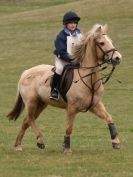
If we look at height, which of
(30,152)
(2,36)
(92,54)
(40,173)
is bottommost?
(2,36)

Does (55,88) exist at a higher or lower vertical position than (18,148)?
higher

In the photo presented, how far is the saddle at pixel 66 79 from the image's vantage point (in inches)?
447

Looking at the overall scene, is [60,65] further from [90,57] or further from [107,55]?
[107,55]

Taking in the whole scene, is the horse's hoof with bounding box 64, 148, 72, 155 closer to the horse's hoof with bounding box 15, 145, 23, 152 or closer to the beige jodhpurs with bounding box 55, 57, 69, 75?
the horse's hoof with bounding box 15, 145, 23, 152

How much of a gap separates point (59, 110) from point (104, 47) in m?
10.8

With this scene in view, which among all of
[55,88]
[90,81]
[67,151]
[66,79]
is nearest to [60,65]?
[66,79]

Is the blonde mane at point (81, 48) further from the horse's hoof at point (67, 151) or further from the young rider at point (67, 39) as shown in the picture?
the horse's hoof at point (67, 151)

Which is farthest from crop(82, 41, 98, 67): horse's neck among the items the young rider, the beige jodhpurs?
the beige jodhpurs

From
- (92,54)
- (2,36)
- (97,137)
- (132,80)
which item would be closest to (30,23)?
(2,36)

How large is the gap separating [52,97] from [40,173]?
2.51 metres

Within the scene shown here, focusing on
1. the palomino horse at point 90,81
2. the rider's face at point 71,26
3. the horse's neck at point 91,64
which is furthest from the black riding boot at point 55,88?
the rider's face at point 71,26

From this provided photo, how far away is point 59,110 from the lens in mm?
21547

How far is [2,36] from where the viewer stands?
4497 centimetres

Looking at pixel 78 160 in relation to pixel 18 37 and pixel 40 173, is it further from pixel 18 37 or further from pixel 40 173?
pixel 18 37
